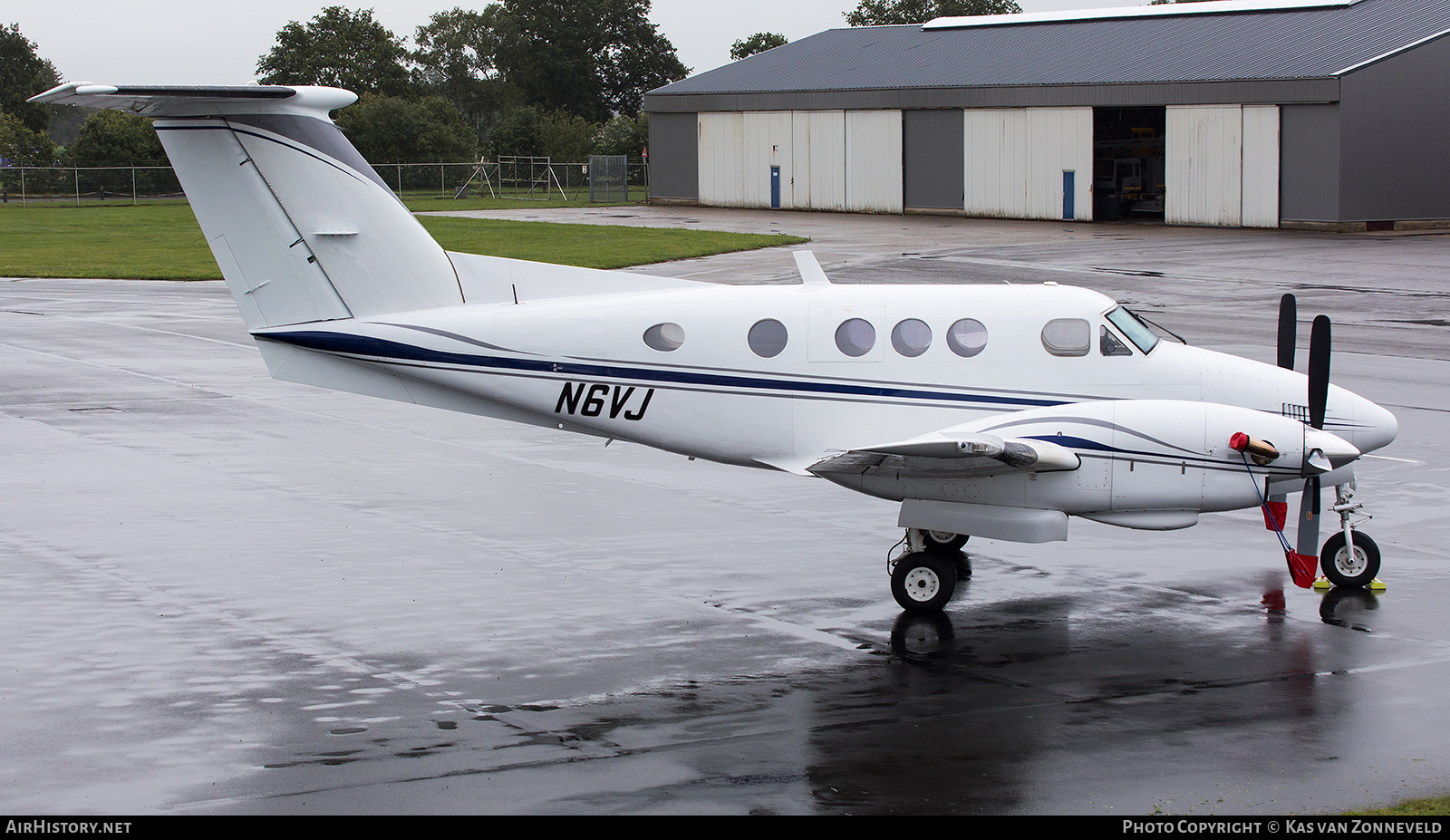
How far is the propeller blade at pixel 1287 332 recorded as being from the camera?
42.2ft

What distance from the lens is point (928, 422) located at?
12.2 metres

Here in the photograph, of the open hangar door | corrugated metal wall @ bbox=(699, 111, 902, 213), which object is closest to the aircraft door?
the open hangar door

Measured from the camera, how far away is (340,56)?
11138cm

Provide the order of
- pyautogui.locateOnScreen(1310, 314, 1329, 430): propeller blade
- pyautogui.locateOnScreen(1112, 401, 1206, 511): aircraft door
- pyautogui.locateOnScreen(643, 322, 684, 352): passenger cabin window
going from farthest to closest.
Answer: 1. pyautogui.locateOnScreen(643, 322, 684, 352): passenger cabin window
2. pyautogui.locateOnScreen(1310, 314, 1329, 430): propeller blade
3. pyautogui.locateOnScreen(1112, 401, 1206, 511): aircraft door

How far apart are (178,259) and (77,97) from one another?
125ft

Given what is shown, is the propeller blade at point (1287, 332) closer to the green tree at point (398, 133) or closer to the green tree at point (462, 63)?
the green tree at point (398, 133)

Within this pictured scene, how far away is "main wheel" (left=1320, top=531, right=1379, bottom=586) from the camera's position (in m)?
12.3

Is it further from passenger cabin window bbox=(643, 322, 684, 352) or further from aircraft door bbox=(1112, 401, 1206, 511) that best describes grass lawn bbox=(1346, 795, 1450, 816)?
passenger cabin window bbox=(643, 322, 684, 352)

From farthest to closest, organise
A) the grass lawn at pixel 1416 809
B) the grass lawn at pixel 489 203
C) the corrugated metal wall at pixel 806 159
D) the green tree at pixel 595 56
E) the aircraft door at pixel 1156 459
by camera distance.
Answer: the green tree at pixel 595 56, the grass lawn at pixel 489 203, the corrugated metal wall at pixel 806 159, the aircraft door at pixel 1156 459, the grass lawn at pixel 1416 809

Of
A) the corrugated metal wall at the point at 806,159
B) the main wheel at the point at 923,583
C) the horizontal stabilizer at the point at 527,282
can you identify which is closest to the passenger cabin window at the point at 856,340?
the horizontal stabilizer at the point at 527,282

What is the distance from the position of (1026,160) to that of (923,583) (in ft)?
162

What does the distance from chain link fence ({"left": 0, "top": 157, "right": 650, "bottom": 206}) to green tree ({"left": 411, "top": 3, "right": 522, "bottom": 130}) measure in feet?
201

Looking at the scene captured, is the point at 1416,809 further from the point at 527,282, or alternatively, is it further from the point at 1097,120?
the point at 1097,120

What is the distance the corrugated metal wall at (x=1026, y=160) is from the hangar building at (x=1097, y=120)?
0.08 metres
